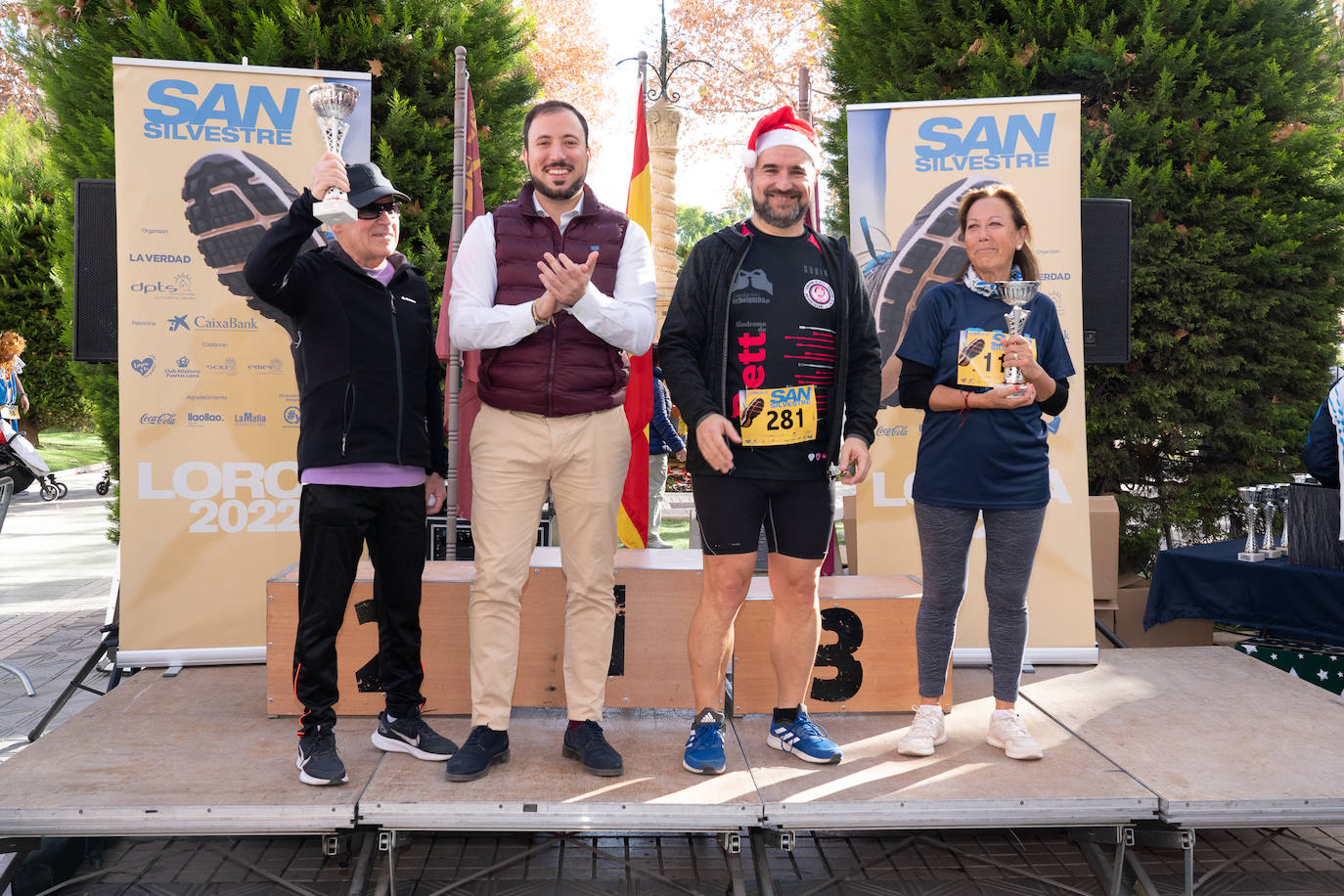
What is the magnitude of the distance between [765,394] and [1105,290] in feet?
7.58

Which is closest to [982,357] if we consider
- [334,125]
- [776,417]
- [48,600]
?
[776,417]

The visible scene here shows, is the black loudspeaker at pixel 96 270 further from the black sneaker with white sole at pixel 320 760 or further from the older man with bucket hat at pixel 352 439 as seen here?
the black sneaker with white sole at pixel 320 760

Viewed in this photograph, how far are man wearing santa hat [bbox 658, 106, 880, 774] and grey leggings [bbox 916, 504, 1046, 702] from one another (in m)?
0.33

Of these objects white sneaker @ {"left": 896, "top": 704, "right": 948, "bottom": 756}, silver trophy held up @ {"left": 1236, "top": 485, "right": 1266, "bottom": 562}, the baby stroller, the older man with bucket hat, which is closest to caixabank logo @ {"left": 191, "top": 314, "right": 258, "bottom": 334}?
the older man with bucket hat

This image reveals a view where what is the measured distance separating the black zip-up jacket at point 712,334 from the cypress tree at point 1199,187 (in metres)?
2.49

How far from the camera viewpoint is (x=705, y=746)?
2770mm

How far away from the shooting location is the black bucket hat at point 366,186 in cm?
265

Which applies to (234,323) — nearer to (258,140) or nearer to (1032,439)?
(258,140)

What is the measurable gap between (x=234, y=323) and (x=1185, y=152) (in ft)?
14.5

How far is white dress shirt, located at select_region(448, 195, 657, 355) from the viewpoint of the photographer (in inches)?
102

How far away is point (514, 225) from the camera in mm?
2738

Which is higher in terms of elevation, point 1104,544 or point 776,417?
point 776,417

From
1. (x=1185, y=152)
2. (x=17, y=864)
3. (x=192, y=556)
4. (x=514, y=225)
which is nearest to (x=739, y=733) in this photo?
(x=514, y=225)

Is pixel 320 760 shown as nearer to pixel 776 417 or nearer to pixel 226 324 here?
pixel 776 417
